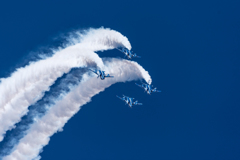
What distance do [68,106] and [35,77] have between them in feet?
23.0

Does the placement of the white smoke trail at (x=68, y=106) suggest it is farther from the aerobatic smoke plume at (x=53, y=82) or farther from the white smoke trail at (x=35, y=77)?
the white smoke trail at (x=35, y=77)

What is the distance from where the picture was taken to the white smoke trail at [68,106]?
137 ft

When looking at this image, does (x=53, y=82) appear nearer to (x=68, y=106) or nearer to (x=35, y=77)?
(x=35, y=77)

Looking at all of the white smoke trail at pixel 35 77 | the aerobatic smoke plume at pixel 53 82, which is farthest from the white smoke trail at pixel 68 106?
the white smoke trail at pixel 35 77

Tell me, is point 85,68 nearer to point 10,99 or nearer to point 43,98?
point 43,98

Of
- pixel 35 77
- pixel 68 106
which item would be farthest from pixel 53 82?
pixel 68 106

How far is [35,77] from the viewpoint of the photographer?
1555 inches

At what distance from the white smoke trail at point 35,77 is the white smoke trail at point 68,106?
2917 millimetres

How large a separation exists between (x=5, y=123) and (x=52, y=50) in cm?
1229

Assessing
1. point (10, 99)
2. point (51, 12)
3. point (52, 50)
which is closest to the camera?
point (10, 99)

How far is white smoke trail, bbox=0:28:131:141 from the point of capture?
3841 centimetres

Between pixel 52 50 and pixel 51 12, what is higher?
pixel 51 12

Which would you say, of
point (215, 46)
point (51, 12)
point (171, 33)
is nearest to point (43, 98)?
point (51, 12)

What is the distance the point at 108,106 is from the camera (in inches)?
1774
